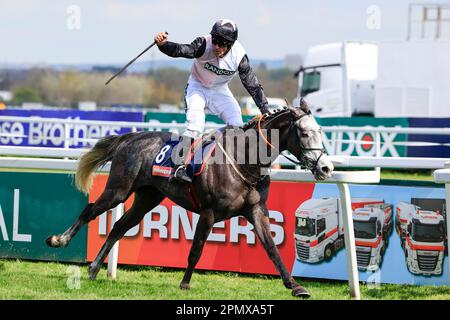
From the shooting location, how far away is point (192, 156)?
744 centimetres

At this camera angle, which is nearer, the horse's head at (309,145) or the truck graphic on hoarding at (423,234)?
the horse's head at (309,145)

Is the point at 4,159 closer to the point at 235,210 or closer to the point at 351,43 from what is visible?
the point at 235,210

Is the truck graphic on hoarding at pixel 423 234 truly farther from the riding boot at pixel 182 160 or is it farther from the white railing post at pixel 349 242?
the riding boot at pixel 182 160

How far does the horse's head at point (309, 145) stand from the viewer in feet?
22.4

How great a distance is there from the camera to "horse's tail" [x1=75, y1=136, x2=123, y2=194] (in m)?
8.34

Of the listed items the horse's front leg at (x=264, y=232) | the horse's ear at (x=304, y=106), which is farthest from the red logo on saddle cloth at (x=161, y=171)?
the horse's ear at (x=304, y=106)

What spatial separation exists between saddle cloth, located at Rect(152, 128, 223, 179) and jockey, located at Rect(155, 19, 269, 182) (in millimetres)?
64

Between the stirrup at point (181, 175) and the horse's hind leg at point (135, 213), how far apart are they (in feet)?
2.68

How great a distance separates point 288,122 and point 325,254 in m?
1.58

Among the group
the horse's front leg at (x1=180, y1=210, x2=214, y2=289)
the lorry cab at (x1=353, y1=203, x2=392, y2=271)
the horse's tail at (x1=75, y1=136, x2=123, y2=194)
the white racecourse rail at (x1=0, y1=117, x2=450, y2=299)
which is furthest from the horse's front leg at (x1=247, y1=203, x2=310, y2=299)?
the horse's tail at (x1=75, y1=136, x2=123, y2=194)

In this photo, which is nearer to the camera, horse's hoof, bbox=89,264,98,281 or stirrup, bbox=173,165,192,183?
stirrup, bbox=173,165,192,183

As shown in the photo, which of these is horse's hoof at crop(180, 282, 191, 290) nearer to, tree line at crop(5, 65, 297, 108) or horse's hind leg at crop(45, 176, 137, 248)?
horse's hind leg at crop(45, 176, 137, 248)

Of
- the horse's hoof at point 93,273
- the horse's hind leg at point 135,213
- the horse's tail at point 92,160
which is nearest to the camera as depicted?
the horse's hoof at point 93,273
